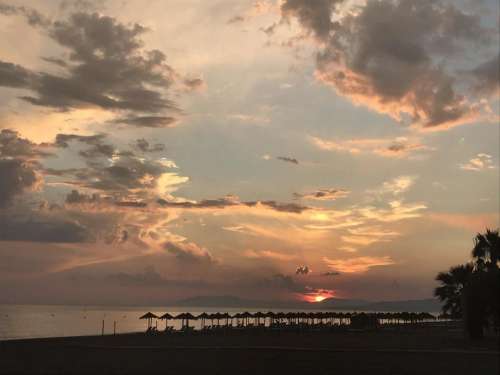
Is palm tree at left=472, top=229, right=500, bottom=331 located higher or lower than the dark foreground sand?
higher

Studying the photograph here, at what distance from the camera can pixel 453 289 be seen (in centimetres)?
5284

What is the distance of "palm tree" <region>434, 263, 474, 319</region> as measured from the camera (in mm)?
51750

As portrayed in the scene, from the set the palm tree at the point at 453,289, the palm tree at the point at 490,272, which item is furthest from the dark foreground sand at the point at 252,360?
the palm tree at the point at 453,289

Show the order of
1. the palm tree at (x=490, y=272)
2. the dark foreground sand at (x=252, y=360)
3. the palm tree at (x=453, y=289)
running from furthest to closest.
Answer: the palm tree at (x=453, y=289) < the palm tree at (x=490, y=272) < the dark foreground sand at (x=252, y=360)

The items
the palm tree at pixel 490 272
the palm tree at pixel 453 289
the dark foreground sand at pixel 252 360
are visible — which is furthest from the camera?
the palm tree at pixel 453 289

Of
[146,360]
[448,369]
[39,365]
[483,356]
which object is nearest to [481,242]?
[483,356]

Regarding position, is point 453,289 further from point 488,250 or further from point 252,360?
point 252,360

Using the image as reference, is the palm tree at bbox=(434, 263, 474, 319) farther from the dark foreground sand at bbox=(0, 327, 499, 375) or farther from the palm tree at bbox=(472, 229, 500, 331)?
the dark foreground sand at bbox=(0, 327, 499, 375)

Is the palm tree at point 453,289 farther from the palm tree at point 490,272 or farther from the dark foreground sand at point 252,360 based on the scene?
the dark foreground sand at point 252,360

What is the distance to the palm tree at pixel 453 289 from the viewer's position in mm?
51750

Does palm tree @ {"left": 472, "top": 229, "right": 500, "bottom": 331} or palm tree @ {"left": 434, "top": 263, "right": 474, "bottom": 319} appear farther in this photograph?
palm tree @ {"left": 434, "top": 263, "right": 474, "bottom": 319}

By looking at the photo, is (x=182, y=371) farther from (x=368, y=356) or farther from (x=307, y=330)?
(x=307, y=330)

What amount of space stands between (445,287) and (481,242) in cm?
796

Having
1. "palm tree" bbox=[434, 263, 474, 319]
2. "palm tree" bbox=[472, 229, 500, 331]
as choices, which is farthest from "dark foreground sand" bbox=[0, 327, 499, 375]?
"palm tree" bbox=[434, 263, 474, 319]
